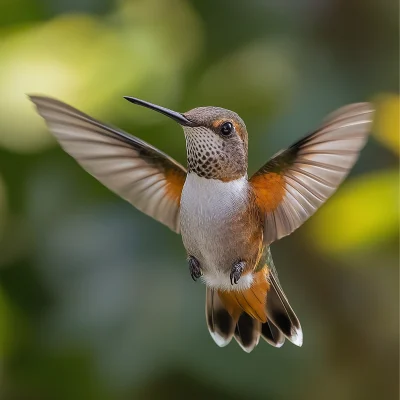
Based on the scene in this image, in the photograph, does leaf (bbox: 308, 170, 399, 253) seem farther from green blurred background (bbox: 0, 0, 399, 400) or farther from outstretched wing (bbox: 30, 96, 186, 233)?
outstretched wing (bbox: 30, 96, 186, 233)

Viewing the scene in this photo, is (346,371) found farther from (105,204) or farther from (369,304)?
(105,204)

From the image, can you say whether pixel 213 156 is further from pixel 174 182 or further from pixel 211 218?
pixel 174 182

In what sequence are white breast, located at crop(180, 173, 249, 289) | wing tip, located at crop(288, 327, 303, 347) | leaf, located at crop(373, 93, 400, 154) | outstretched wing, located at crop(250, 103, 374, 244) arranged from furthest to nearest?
leaf, located at crop(373, 93, 400, 154), wing tip, located at crop(288, 327, 303, 347), white breast, located at crop(180, 173, 249, 289), outstretched wing, located at crop(250, 103, 374, 244)

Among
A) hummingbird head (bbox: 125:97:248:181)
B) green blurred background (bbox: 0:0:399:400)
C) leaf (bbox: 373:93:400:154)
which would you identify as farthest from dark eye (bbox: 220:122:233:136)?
green blurred background (bbox: 0:0:399:400)

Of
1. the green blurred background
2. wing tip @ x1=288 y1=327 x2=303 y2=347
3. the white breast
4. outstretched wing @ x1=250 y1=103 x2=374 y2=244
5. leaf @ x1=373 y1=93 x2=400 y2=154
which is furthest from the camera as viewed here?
the green blurred background

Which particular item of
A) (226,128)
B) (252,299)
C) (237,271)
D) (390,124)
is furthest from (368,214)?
(226,128)

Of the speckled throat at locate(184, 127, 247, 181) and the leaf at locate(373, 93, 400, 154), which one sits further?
the leaf at locate(373, 93, 400, 154)

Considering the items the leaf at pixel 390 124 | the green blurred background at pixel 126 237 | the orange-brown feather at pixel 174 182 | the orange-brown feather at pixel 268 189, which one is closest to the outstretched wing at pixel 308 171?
the orange-brown feather at pixel 268 189

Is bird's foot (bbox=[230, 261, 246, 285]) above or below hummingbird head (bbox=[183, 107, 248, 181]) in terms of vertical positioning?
below
